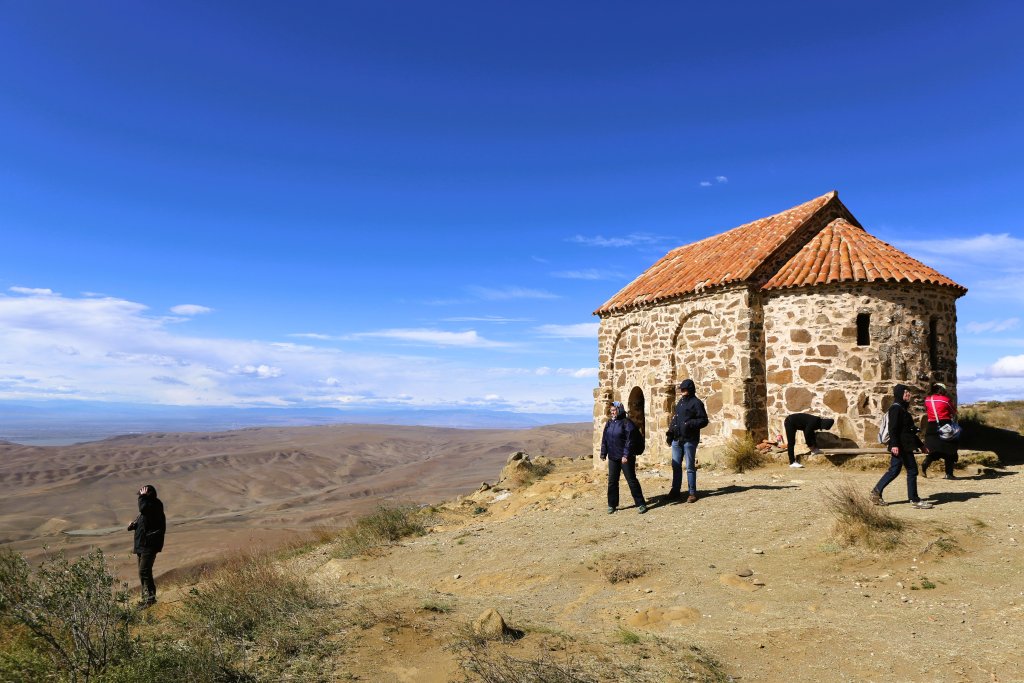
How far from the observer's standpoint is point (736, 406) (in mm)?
15945

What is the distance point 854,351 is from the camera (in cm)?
1500

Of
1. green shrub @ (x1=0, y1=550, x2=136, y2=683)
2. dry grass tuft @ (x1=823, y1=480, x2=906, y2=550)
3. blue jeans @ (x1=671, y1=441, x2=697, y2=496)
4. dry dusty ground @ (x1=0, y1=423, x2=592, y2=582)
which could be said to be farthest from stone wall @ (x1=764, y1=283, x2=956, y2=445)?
dry dusty ground @ (x1=0, y1=423, x2=592, y2=582)

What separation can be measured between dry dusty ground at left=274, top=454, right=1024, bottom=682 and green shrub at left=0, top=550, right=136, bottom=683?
6.52ft

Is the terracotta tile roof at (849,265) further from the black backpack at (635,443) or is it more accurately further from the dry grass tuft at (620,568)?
the dry grass tuft at (620,568)

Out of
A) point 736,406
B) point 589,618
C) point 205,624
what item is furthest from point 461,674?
point 736,406

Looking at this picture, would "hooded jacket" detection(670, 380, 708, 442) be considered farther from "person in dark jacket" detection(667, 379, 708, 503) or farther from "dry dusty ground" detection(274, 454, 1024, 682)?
"dry dusty ground" detection(274, 454, 1024, 682)

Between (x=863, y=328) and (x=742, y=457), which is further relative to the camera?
(x=863, y=328)

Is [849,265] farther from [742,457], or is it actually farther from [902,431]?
[902,431]

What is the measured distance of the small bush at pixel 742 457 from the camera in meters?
14.3

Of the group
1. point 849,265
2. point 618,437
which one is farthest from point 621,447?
point 849,265

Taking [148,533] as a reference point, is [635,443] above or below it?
above

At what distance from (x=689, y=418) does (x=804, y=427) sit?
15.6ft

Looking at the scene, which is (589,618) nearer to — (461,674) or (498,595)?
(498,595)

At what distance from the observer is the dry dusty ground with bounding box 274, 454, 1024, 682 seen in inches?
211
